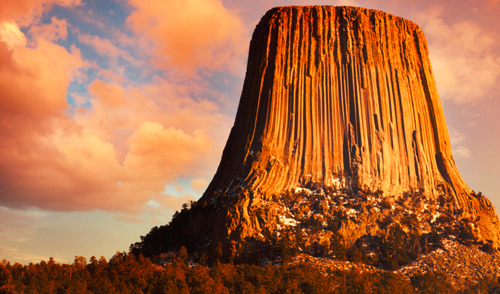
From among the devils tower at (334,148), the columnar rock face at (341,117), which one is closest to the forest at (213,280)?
Answer: the devils tower at (334,148)

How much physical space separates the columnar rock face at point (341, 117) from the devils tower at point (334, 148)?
16 cm

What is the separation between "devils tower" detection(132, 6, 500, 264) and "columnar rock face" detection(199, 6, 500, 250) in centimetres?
16

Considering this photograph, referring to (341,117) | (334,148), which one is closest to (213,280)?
(334,148)

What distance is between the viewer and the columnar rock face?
66.0 m

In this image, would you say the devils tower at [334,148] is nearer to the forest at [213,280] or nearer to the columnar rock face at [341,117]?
the columnar rock face at [341,117]

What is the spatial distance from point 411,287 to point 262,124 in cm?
2944

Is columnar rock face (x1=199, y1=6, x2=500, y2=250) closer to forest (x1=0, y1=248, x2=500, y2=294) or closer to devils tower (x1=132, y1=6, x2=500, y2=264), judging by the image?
devils tower (x1=132, y1=6, x2=500, y2=264)

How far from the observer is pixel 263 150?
66.3 metres

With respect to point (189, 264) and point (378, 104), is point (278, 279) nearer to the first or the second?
point (189, 264)

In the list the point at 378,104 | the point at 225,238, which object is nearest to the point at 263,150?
the point at 225,238

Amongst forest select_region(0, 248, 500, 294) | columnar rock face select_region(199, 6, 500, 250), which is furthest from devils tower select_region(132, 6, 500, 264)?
forest select_region(0, 248, 500, 294)

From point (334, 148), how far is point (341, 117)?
5.07m

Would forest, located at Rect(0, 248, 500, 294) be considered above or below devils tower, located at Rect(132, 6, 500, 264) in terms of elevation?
below

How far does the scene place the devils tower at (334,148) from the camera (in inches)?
2411
